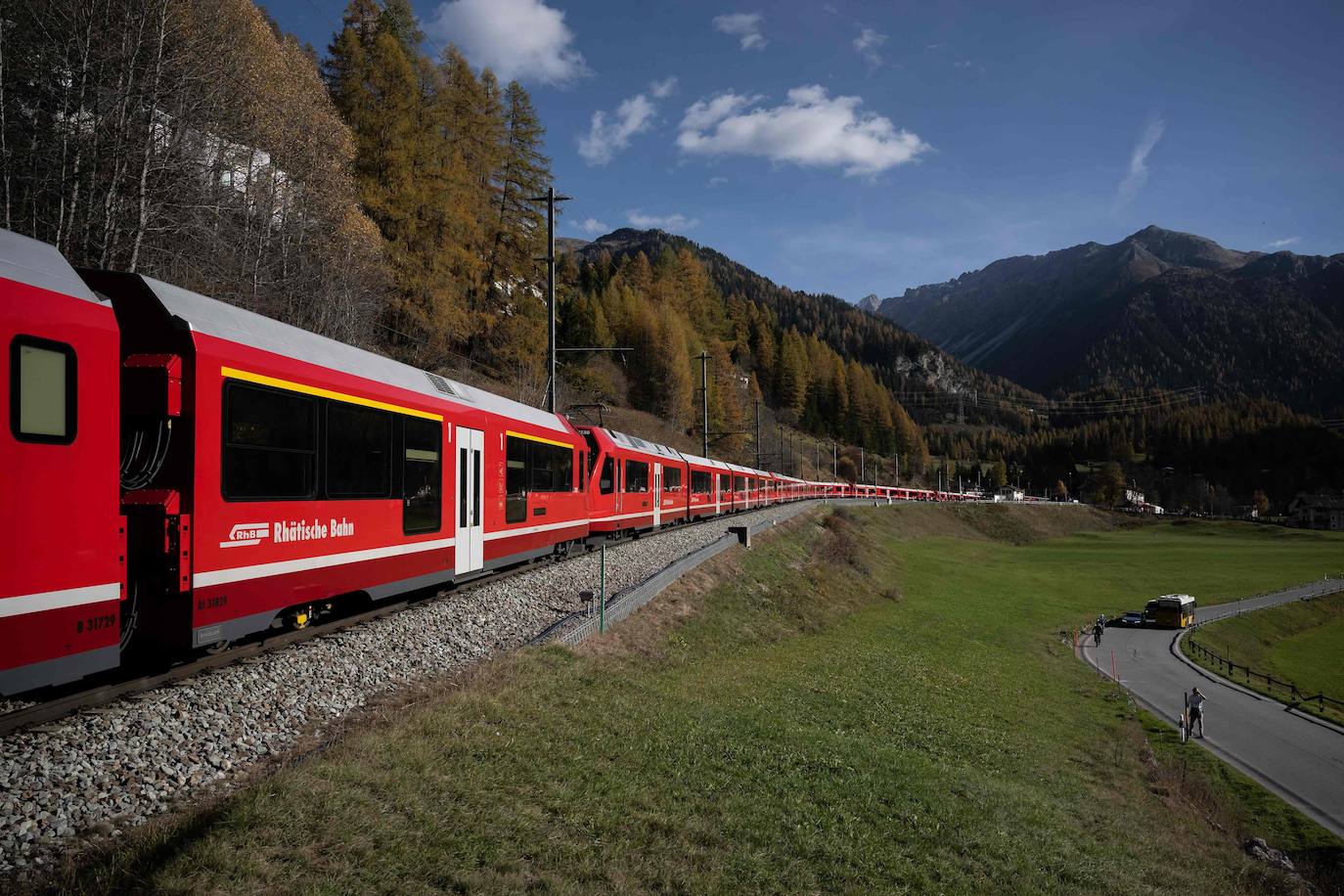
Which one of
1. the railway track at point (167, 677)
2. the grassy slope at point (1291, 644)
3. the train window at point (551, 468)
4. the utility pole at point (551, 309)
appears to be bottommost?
the grassy slope at point (1291, 644)

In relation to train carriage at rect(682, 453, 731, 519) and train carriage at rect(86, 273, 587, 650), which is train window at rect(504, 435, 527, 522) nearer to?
train carriage at rect(86, 273, 587, 650)

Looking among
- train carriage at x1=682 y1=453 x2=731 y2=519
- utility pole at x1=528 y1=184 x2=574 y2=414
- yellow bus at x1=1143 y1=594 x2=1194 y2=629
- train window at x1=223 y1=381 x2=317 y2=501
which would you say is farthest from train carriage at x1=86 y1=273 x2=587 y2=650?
yellow bus at x1=1143 y1=594 x2=1194 y2=629

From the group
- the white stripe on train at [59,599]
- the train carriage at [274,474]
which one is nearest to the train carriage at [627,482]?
the train carriage at [274,474]

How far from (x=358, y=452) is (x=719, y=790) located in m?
6.30

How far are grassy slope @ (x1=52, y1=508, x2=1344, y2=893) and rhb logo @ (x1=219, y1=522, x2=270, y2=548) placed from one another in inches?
97.7

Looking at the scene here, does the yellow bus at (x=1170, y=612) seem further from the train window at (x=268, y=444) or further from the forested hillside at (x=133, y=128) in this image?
the forested hillside at (x=133, y=128)

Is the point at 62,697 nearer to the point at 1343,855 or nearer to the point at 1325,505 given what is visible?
the point at 1343,855

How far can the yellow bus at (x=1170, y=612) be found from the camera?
142 ft

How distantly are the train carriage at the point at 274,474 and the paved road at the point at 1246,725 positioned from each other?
21731 mm

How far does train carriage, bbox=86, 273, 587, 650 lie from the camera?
7188mm

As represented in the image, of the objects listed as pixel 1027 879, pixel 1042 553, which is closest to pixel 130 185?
pixel 1027 879

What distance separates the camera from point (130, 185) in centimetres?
1588

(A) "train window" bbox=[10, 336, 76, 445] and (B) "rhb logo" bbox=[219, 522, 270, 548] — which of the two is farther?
(B) "rhb logo" bbox=[219, 522, 270, 548]

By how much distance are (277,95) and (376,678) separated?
845 inches
